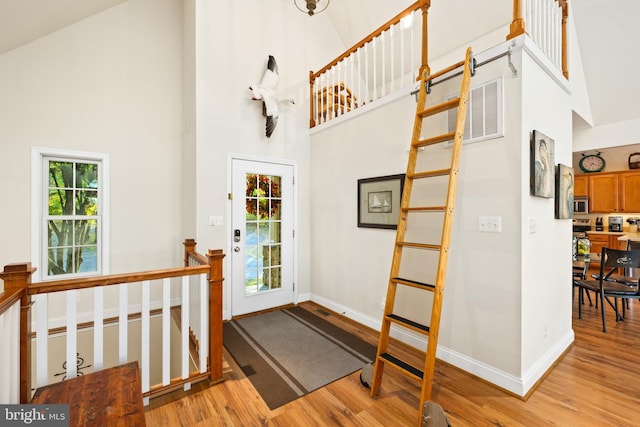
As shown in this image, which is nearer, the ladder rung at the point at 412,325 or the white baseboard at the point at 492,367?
the ladder rung at the point at 412,325

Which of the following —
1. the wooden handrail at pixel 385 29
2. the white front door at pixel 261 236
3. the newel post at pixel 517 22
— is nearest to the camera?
the newel post at pixel 517 22

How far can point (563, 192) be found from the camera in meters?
2.59

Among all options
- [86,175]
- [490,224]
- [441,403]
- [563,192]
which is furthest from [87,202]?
[563,192]

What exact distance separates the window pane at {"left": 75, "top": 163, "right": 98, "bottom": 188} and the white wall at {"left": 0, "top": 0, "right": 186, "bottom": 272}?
209mm

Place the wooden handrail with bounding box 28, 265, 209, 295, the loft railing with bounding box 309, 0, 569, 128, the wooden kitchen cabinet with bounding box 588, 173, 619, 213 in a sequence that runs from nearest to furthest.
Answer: the wooden handrail with bounding box 28, 265, 209, 295
the loft railing with bounding box 309, 0, 569, 128
the wooden kitchen cabinet with bounding box 588, 173, 619, 213

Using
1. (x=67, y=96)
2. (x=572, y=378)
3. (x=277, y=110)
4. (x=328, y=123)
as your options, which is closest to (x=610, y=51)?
(x=328, y=123)

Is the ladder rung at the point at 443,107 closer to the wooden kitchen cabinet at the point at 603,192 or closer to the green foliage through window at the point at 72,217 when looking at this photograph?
the green foliage through window at the point at 72,217

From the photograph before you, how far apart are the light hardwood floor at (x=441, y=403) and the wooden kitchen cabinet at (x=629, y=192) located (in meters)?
4.92

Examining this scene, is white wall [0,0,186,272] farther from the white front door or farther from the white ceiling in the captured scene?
the white front door

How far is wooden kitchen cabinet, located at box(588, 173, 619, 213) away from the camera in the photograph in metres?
5.81

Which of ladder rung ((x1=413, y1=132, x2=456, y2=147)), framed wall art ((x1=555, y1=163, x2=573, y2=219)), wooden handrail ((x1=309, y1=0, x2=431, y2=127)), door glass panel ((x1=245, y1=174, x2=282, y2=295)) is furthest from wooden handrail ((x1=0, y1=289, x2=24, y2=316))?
framed wall art ((x1=555, y1=163, x2=573, y2=219))

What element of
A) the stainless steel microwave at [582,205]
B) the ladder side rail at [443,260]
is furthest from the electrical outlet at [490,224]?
the stainless steel microwave at [582,205]

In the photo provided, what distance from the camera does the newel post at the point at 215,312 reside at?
2.20 metres

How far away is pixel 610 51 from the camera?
12.1ft
